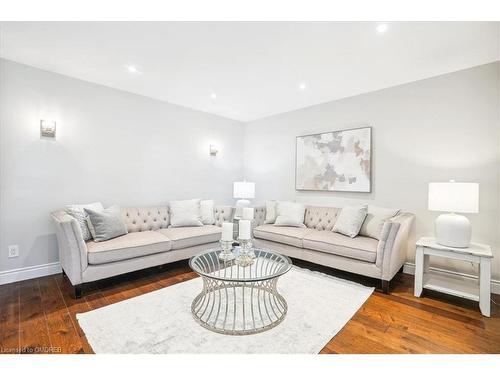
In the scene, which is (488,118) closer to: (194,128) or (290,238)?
(290,238)

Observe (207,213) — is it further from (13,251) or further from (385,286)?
(385,286)

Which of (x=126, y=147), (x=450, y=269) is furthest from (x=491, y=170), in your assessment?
(x=126, y=147)

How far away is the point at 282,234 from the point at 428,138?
2.19 m

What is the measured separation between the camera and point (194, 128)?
14.1 feet

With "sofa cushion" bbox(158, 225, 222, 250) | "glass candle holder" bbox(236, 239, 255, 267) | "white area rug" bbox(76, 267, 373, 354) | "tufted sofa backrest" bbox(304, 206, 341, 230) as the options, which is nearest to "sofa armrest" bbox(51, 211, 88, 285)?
"white area rug" bbox(76, 267, 373, 354)

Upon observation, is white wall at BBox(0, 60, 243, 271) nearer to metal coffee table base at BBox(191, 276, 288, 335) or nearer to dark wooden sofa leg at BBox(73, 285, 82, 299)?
dark wooden sofa leg at BBox(73, 285, 82, 299)

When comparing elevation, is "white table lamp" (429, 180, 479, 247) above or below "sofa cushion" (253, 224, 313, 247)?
above

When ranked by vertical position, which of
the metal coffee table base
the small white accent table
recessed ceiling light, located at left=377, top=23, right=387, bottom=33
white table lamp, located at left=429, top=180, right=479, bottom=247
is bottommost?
the metal coffee table base

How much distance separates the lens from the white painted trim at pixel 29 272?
262 cm

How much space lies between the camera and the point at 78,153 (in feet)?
10.1

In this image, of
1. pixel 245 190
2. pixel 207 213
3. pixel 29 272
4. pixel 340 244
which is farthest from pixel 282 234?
pixel 29 272

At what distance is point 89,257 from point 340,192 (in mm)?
3328

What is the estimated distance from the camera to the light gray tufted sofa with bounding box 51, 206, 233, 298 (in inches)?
91.0

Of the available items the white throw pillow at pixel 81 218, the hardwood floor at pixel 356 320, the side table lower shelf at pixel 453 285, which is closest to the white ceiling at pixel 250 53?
the white throw pillow at pixel 81 218
